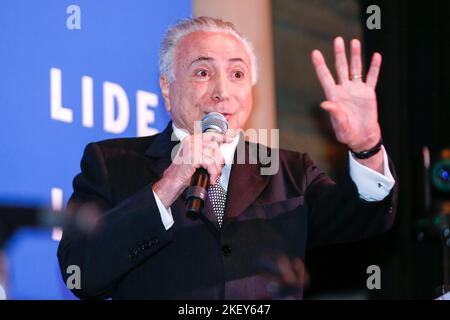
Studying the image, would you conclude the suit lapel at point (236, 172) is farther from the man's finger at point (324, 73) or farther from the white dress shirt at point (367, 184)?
the man's finger at point (324, 73)

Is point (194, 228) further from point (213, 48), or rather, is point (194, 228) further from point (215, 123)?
point (213, 48)

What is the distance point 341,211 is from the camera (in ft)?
11.1

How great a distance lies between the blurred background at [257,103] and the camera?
3727 millimetres

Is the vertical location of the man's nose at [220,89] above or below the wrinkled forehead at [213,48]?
below

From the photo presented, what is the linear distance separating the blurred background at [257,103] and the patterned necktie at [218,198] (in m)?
0.76

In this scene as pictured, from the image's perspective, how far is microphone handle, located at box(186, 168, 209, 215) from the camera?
280cm

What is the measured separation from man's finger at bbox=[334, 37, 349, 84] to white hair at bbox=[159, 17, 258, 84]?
66 centimetres

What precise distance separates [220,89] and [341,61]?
0.60m

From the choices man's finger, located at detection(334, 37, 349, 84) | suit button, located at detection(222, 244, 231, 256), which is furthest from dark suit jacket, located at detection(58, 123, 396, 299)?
man's finger, located at detection(334, 37, 349, 84)

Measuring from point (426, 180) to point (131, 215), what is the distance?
2.10m

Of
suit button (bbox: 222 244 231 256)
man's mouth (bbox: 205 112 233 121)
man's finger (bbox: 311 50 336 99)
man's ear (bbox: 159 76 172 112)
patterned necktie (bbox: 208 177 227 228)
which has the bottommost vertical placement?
suit button (bbox: 222 244 231 256)

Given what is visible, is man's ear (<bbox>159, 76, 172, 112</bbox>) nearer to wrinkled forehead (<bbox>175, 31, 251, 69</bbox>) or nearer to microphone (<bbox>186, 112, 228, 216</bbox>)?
wrinkled forehead (<bbox>175, 31, 251, 69</bbox>)

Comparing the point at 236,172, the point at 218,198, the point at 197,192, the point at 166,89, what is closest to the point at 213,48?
the point at 166,89

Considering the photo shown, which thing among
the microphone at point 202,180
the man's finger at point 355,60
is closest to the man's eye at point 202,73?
the microphone at point 202,180
